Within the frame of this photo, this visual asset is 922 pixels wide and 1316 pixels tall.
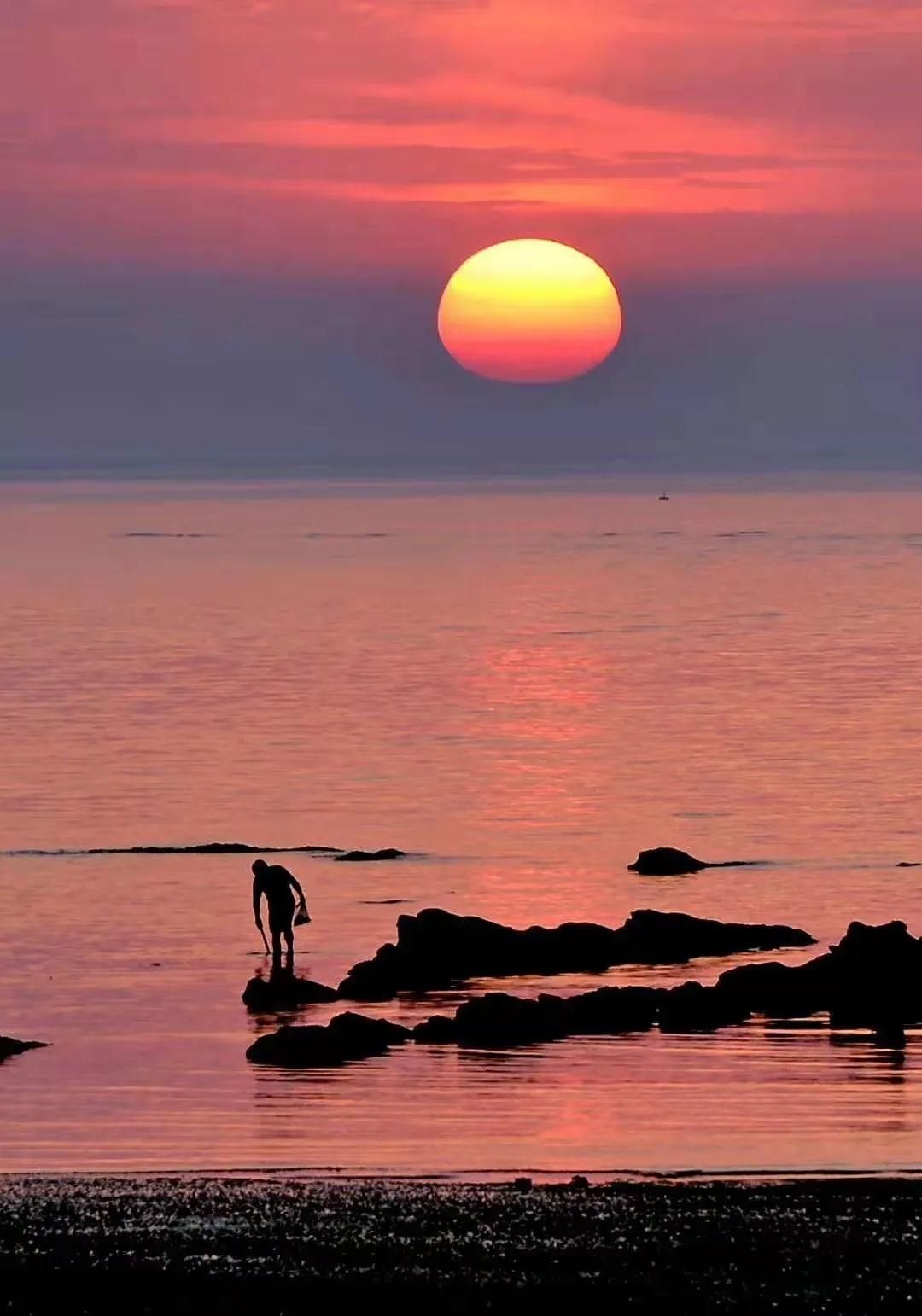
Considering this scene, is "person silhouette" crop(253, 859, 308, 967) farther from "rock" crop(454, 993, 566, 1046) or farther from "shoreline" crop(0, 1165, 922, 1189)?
"shoreline" crop(0, 1165, 922, 1189)

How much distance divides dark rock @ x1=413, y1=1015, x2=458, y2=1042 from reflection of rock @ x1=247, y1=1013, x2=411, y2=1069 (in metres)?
0.51

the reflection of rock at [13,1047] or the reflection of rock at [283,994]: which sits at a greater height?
the reflection of rock at [283,994]

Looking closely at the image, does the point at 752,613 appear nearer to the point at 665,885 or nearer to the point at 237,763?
the point at 237,763

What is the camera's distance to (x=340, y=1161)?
72.0 feet

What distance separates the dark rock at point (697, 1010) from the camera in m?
28.4

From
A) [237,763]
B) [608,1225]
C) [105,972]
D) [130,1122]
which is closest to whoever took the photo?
[608,1225]

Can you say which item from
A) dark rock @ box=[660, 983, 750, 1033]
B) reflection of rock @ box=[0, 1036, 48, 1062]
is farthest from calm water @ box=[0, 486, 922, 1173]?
dark rock @ box=[660, 983, 750, 1033]

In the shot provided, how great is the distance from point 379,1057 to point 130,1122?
3.52 m

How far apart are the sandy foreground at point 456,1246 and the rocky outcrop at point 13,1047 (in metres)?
6.84

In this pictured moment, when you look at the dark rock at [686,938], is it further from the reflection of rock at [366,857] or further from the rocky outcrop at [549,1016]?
the reflection of rock at [366,857]

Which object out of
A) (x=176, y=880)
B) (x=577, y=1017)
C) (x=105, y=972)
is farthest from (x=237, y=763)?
(x=577, y=1017)

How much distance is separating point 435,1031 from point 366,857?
1626 centimetres

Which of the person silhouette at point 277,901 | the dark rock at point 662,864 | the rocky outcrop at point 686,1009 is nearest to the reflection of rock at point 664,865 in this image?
the dark rock at point 662,864

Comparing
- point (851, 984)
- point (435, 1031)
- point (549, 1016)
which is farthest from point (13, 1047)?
point (851, 984)
